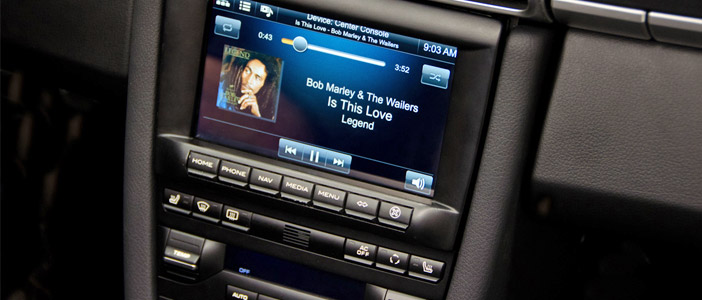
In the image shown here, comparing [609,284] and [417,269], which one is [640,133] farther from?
[609,284]

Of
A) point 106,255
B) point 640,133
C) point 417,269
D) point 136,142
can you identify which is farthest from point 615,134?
point 106,255

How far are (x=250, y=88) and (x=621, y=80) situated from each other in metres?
0.45

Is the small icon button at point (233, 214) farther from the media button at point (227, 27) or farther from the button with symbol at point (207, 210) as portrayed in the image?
the media button at point (227, 27)

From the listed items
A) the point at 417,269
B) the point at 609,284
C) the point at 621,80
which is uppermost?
the point at 621,80

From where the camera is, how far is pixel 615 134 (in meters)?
0.97

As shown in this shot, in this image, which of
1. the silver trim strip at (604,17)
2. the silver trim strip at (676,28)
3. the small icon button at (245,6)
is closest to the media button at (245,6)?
the small icon button at (245,6)

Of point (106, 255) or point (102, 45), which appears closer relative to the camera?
point (102, 45)

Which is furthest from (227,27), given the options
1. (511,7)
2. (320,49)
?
(511,7)

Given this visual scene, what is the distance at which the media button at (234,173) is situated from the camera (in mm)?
1082

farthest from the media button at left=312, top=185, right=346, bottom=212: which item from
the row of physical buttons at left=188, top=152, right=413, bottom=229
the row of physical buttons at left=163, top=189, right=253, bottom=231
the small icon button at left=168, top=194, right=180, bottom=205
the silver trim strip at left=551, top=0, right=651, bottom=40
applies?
the silver trim strip at left=551, top=0, right=651, bottom=40

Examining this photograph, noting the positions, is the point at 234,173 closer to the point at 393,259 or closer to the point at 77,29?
the point at 393,259

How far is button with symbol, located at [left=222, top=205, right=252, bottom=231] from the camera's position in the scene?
1120mm

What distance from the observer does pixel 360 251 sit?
3.53 feet

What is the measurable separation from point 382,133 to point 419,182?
8 cm
